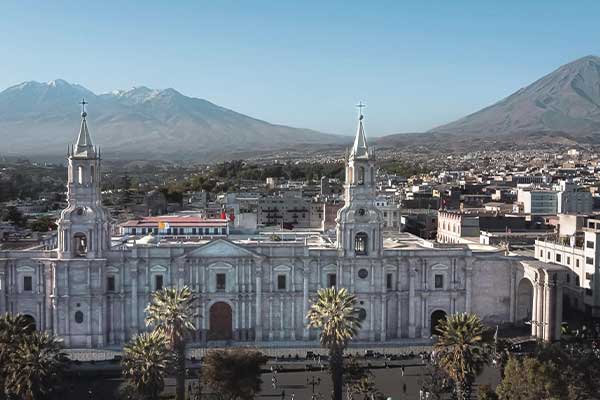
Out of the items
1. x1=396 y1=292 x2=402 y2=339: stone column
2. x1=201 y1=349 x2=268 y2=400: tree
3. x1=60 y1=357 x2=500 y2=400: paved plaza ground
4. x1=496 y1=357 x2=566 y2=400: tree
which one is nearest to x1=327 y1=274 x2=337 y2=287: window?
x1=396 y1=292 x2=402 y2=339: stone column

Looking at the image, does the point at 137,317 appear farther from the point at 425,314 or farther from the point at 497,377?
the point at 497,377

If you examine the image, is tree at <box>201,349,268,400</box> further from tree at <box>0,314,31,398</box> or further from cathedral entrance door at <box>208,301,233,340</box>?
cathedral entrance door at <box>208,301,233,340</box>

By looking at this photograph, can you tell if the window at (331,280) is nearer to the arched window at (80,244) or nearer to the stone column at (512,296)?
the stone column at (512,296)

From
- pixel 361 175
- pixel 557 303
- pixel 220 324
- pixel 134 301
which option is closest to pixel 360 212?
pixel 361 175

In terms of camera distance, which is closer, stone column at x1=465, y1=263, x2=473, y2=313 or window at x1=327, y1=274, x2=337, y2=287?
window at x1=327, y1=274, x2=337, y2=287

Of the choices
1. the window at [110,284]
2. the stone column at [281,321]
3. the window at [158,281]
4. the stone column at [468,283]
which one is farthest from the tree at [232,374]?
the stone column at [468,283]

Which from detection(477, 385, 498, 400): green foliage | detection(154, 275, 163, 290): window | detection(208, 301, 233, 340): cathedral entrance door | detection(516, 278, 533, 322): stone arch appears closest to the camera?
detection(477, 385, 498, 400): green foliage
